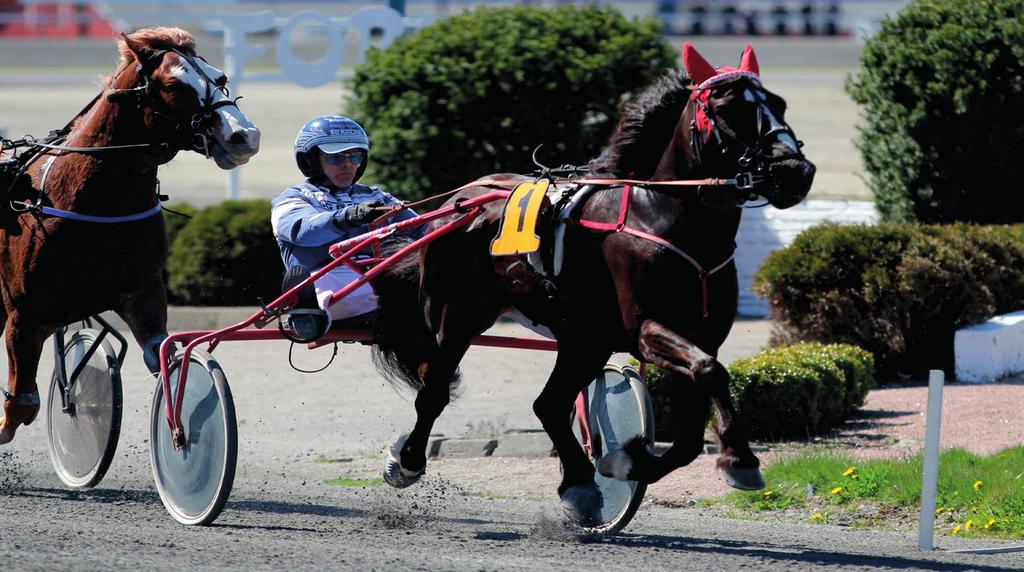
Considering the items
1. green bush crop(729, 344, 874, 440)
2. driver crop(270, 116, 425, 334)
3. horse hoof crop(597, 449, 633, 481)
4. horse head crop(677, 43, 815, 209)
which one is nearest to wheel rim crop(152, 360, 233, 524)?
driver crop(270, 116, 425, 334)

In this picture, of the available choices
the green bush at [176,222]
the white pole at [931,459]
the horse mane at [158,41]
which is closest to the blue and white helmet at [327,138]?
the horse mane at [158,41]

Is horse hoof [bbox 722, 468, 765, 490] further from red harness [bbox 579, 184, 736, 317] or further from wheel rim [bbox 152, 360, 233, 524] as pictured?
wheel rim [bbox 152, 360, 233, 524]

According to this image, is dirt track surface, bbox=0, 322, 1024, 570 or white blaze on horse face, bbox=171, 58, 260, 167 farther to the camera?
white blaze on horse face, bbox=171, 58, 260, 167

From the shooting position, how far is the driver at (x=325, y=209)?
6203mm

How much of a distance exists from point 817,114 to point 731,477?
64.5ft

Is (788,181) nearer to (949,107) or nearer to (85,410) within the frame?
(85,410)

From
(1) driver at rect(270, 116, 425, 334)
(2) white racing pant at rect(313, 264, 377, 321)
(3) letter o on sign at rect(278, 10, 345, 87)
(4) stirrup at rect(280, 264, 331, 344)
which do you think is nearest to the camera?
(4) stirrup at rect(280, 264, 331, 344)

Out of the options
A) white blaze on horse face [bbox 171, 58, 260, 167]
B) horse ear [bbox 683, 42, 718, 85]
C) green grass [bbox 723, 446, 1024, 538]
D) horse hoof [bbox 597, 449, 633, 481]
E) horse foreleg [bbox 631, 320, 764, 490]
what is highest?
horse ear [bbox 683, 42, 718, 85]

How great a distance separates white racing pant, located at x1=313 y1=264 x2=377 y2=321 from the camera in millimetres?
6316

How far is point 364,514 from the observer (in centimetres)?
640

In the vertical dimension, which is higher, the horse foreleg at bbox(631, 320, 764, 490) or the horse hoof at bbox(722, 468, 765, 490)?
the horse foreleg at bbox(631, 320, 764, 490)

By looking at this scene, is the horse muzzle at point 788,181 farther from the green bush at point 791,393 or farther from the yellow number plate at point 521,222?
the green bush at point 791,393

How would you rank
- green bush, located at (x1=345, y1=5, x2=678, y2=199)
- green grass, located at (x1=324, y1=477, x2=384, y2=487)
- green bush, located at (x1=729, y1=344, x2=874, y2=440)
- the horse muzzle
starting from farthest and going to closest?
green bush, located at (x1=345, y1=5, x2=678, y2=199)
green bush, located at (x1=729, y1=344, x2=874, y2=440)
green grass, located at (x1=324, y1=477, x2=384, y2=487)
the horse muzzle

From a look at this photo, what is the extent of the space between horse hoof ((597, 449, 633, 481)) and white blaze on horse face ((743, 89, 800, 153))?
1295 mm
